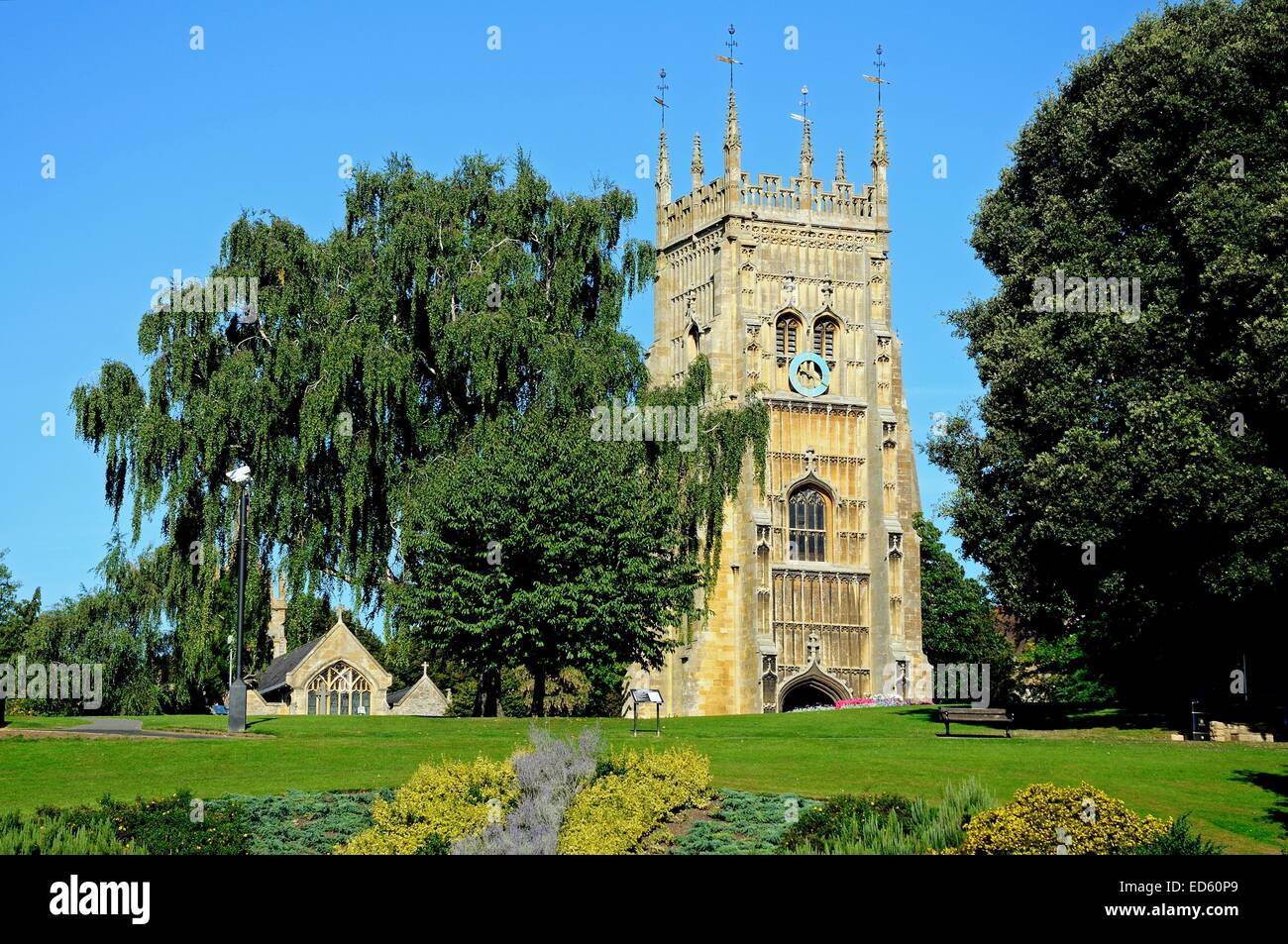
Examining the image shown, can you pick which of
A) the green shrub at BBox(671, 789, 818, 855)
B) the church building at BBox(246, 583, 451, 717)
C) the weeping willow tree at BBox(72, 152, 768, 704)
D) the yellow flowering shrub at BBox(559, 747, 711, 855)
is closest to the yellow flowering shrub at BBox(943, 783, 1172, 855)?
the green shrub at BBox(671, 789, 818, 855)

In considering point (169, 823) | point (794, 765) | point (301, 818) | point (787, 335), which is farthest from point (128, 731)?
point (787, 335)

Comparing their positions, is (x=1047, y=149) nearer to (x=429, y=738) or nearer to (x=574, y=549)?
(x=574, y=549)

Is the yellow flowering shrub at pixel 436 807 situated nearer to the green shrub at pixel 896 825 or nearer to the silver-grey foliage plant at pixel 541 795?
the silver-grey foliage plant at pixel 541 795

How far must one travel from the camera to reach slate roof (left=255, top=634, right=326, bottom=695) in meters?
84.8

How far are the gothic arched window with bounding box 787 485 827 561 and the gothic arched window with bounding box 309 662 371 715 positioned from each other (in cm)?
2192

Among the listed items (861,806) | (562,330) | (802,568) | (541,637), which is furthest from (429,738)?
(802,568)

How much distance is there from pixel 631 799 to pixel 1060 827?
6.69m

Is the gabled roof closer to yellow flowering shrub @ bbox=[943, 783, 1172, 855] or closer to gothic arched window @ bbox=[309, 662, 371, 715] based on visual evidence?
gothic arched window @ bbox=[309, 662, 371, 715]

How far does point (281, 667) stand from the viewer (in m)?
90.2

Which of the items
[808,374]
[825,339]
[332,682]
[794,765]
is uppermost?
[825,339]

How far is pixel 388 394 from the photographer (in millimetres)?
49938

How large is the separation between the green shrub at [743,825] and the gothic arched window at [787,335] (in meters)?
58.0

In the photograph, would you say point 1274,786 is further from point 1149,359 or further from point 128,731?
point 128,731
